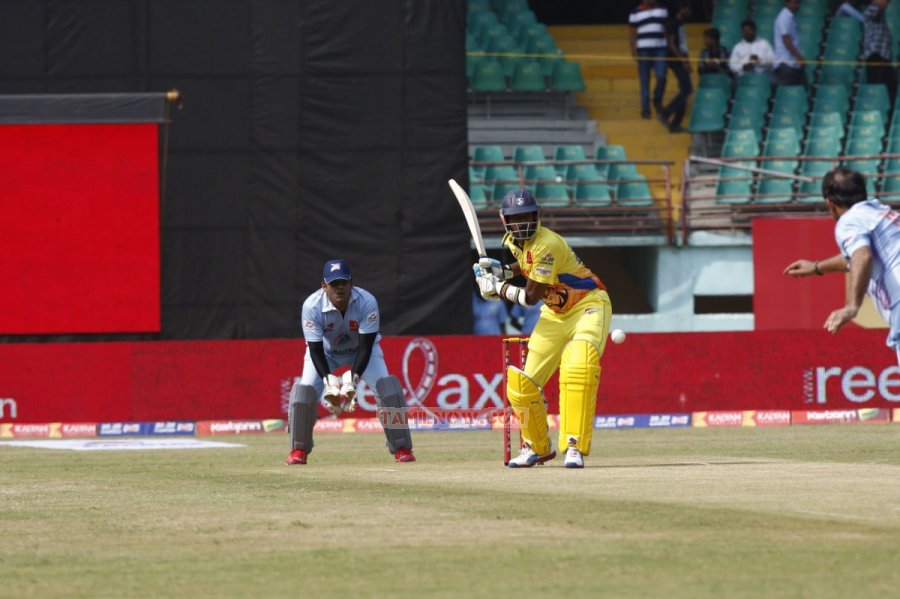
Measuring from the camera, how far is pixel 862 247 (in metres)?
10.2

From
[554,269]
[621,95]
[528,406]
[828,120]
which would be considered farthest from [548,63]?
[554,269]

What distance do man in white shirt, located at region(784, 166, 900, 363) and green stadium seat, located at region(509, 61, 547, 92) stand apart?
21.1 meters

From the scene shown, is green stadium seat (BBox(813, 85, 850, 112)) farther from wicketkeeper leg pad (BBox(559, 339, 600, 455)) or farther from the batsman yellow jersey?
wicketkeeper leg pad (BBox(559, 339, 600, 455))

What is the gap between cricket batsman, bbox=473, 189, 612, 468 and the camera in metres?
12.8

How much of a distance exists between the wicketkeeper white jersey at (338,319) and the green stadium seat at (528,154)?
45.7 ft

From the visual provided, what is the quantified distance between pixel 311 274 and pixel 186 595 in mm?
15949

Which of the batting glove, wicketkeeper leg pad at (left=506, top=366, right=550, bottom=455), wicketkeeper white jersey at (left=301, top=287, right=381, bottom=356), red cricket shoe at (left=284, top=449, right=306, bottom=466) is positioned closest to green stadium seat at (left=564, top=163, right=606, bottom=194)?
wicketkeeper white jersey at (left=301, top=287, right=381, bottom=356)

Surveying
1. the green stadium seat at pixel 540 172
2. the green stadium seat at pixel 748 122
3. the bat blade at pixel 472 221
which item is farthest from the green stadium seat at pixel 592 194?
the bat blade at pixel 472 221

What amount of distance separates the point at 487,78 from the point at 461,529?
75.5ft

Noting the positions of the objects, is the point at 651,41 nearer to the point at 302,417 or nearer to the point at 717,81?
the point at 717,81

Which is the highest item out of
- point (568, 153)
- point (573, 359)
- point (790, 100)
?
point (790, 100)

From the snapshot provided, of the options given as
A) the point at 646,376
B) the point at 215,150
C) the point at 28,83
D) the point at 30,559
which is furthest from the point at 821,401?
the point at 30,559

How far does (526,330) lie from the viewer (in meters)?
26.1

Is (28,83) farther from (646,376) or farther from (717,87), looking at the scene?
(717,87)
